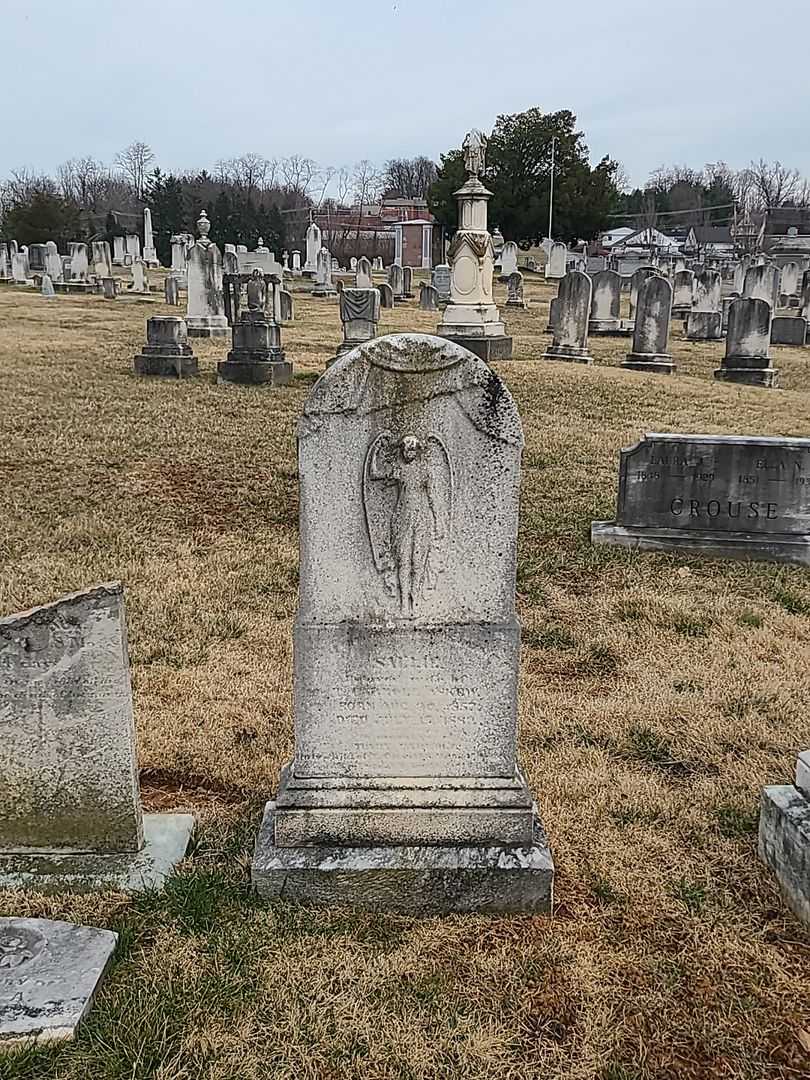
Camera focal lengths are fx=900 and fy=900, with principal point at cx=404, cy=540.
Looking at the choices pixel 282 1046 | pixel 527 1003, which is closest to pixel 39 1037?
pixel 282 1046

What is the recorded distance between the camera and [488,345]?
16.5 m

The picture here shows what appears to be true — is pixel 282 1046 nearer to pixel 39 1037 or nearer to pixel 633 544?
pixel 39 1037

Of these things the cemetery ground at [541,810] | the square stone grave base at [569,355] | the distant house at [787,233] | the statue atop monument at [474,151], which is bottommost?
the cemetery ground at [541,810]

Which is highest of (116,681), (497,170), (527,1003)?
(497,170)

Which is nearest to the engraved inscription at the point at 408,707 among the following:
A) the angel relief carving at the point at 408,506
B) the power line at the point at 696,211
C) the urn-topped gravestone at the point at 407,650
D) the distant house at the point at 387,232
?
the urn-topped gravestone at the point at 407,650

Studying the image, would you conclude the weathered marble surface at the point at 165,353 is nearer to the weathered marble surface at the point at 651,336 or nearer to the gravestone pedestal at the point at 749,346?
the weathered marble surface at the point at 651,336

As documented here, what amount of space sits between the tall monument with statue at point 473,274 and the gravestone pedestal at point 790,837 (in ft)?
43.7

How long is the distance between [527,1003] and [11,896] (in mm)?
1805

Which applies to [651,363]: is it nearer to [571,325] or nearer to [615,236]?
[571,325]

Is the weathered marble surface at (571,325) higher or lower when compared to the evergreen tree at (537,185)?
lower

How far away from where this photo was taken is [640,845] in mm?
3465

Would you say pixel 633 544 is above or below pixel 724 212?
below

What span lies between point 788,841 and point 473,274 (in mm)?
14365

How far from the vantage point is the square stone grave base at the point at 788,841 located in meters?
3.06
